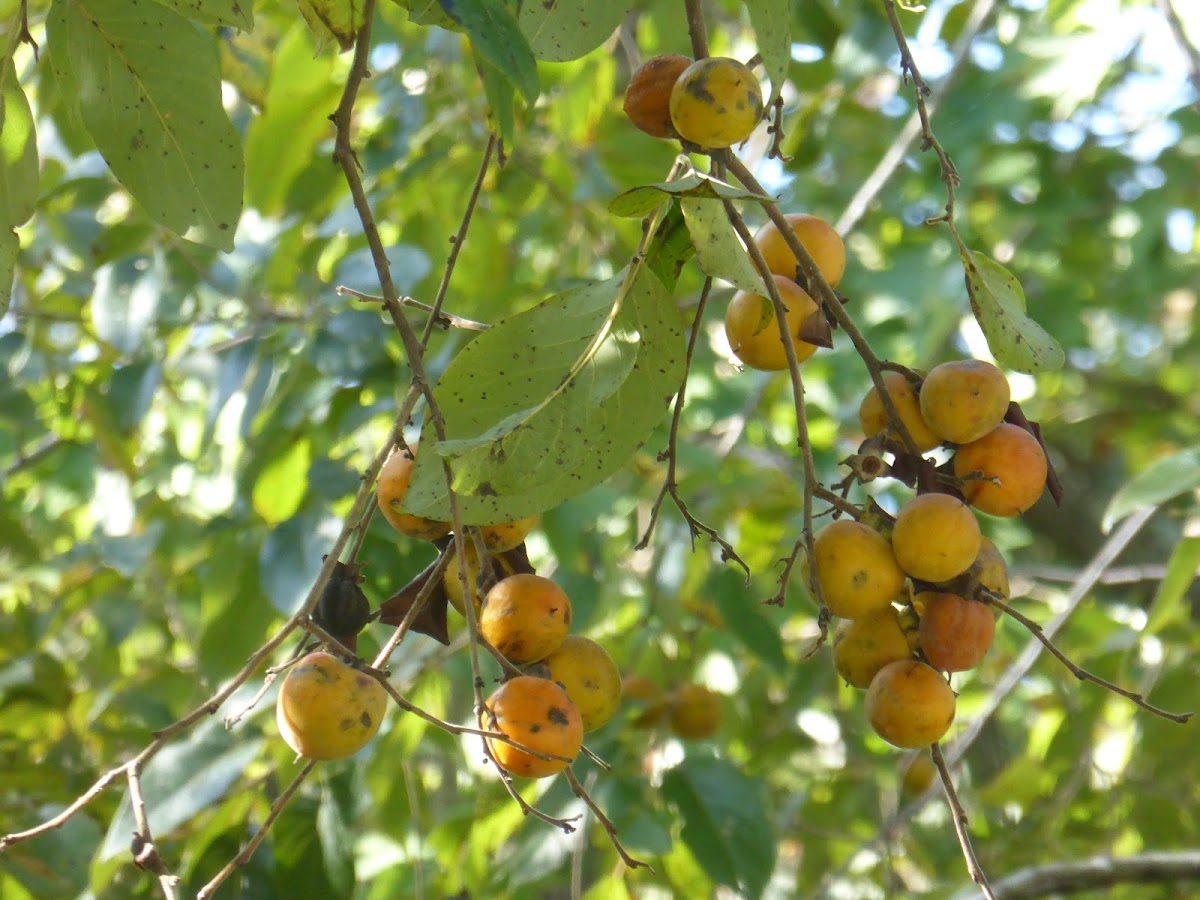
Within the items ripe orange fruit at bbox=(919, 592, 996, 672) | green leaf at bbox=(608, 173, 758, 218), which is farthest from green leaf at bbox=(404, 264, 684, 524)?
ripe orange fruit at bbox=(919, 592, 996, 672)

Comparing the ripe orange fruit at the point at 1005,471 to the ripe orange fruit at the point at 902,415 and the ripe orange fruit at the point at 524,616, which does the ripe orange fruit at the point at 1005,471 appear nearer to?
the ripe orange fruit at the point at 902,415

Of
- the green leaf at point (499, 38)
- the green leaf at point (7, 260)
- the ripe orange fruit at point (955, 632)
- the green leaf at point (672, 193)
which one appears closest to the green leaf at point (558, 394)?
the green leaf at point (672, 193)

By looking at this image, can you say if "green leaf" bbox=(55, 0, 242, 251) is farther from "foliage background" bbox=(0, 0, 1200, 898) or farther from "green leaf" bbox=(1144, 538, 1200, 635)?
"green leaf" bbox=(1144, 538, 1200, 635)

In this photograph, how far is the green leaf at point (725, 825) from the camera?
1.52m

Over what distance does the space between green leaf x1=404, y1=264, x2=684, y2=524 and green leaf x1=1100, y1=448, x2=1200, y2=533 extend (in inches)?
32.7

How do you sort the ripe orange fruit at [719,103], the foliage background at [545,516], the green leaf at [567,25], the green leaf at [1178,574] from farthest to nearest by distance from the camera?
the foliage background at [545,516]
the green leaf at [1178,574]
the green leaf at [567,25]
the ripe orange fruit at [719,103]

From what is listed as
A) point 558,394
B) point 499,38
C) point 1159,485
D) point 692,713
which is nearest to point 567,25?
point 499,38

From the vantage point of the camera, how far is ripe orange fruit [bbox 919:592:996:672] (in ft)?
2.75

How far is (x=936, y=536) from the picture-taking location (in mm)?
829

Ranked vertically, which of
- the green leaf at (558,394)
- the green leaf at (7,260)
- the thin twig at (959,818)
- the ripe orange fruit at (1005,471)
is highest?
the green leaf at (7,260)

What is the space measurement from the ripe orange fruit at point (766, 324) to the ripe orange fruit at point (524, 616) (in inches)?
9.2

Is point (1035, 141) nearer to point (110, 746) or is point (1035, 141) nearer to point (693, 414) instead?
point (693, 414)

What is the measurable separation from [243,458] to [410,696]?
0.53 meters

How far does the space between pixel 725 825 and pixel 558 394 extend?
92cm
